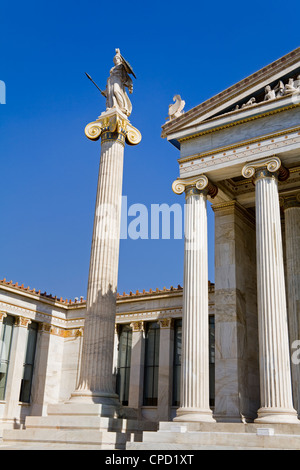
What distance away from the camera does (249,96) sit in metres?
31.1

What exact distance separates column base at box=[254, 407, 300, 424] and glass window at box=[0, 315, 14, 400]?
2436cm

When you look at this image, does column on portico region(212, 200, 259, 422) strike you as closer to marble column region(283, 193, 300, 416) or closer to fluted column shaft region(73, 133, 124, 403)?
marble column region(283, 193, 300, 416)

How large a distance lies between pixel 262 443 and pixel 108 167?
19.0 metres

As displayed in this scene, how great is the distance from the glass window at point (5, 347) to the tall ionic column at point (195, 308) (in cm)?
1934

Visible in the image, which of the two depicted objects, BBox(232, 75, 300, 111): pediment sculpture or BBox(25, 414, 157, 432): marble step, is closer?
BBox(25, 414, 157, 432): marble step

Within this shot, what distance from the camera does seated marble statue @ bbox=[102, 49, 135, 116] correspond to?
35.3m

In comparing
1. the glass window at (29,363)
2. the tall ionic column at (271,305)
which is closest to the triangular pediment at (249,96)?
the tall ionic column at (271,305)

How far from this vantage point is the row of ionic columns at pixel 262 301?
24.7m

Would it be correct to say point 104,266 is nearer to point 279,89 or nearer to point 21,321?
point 279,89

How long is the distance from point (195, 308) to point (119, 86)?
54.1ft

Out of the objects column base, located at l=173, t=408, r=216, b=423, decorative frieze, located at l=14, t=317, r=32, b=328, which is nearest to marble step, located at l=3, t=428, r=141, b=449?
column base, located at l=173, t=408, r=216, b=423

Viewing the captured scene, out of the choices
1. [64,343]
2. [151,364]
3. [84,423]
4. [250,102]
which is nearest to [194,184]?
[250,102]

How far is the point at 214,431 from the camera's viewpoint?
24.9m

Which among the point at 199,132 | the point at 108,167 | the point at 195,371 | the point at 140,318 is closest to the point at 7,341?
the point at 140,318
